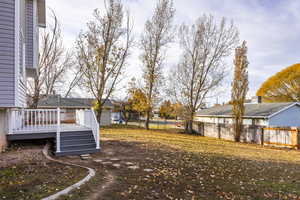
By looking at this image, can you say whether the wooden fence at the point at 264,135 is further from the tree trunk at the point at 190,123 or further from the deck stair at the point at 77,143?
the deck stair at the point at 77,143

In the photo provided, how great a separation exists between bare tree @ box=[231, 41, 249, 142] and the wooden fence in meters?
0.59

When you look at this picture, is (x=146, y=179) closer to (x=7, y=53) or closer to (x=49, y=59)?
(x=7, y=53)

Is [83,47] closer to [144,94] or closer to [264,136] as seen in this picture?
[144,94]

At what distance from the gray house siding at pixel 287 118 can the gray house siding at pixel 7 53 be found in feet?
59.2

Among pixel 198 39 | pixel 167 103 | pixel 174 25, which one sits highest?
pixel 174 25

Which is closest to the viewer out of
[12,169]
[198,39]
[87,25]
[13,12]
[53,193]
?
[53,193]

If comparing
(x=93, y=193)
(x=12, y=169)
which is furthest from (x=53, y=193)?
(x=12, y=169)

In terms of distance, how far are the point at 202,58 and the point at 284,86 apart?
18.6 meters

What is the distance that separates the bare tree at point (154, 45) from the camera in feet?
62.4

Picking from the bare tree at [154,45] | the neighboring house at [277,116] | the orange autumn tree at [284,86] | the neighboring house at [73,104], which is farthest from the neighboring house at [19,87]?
the orange autumn tree at [284,86]

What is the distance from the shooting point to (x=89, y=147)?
7191 millimetres

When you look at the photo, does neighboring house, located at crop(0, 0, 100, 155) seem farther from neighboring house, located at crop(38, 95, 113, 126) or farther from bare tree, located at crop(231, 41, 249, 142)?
neighboring house, located at crop(38, 95, 113, 126)

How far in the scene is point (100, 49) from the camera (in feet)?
53.7

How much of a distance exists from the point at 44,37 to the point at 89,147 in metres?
11.1
